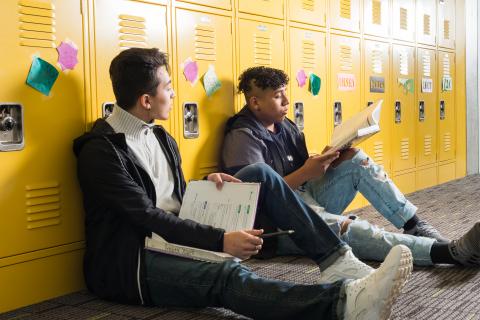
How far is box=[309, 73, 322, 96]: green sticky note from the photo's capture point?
402 centimetres

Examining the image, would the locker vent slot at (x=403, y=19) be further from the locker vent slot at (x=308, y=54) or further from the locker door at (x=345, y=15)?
the locker vent slot at (x=308, y=54)

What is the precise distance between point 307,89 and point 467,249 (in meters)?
1.76

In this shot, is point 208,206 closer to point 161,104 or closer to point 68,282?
point 161,104

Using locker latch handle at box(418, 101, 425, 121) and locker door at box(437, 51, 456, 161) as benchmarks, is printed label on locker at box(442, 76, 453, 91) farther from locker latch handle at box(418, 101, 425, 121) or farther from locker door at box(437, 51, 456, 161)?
locker latch handle at box(418, 101, 425, 121)

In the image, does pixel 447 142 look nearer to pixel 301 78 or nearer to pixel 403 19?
pixel 403 19

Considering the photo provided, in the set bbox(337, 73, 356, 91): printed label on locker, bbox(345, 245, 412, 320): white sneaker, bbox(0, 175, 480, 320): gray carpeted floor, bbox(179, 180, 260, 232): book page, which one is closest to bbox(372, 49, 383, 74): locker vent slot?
bbox(337, 73, 356, 91): printed label on locker

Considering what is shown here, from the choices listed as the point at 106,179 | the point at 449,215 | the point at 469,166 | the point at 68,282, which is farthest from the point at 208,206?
the point at 469,166

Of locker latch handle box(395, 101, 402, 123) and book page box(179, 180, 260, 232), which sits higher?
locker latch handle box(395, 101, 402, 123)

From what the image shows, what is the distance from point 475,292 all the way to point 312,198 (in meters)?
1.03

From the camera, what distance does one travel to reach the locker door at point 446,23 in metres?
5.98

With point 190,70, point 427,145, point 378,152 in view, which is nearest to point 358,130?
point 190,70

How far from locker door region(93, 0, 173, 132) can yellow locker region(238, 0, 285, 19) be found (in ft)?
2.27

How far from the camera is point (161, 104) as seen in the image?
2441mm

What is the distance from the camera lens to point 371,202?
3025mm
